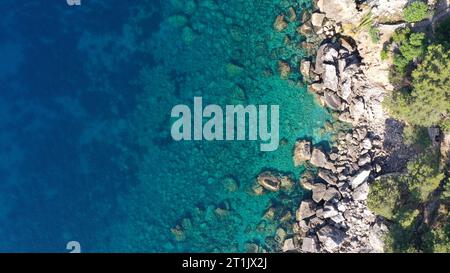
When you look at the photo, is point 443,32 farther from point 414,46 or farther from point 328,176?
point 328,176

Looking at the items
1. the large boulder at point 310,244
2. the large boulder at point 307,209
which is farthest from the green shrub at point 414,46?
the large boulder at point 310,244

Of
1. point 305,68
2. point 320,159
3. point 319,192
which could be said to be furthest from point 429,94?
point 319,192

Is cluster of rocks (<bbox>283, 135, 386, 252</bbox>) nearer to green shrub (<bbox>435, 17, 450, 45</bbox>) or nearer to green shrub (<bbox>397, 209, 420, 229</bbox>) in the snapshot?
green shrub (<bbox>397, 209, 420, 229</bbox>)

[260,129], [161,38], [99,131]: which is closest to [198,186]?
[260,129]

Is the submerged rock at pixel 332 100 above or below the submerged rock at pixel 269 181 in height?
above

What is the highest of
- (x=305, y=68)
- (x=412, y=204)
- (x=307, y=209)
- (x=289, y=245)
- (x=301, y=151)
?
(x=305, y=68)

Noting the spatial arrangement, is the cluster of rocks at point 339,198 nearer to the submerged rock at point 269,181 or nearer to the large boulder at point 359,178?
the large boulder at point 359,178

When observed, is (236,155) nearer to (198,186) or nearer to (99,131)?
(198,186)
